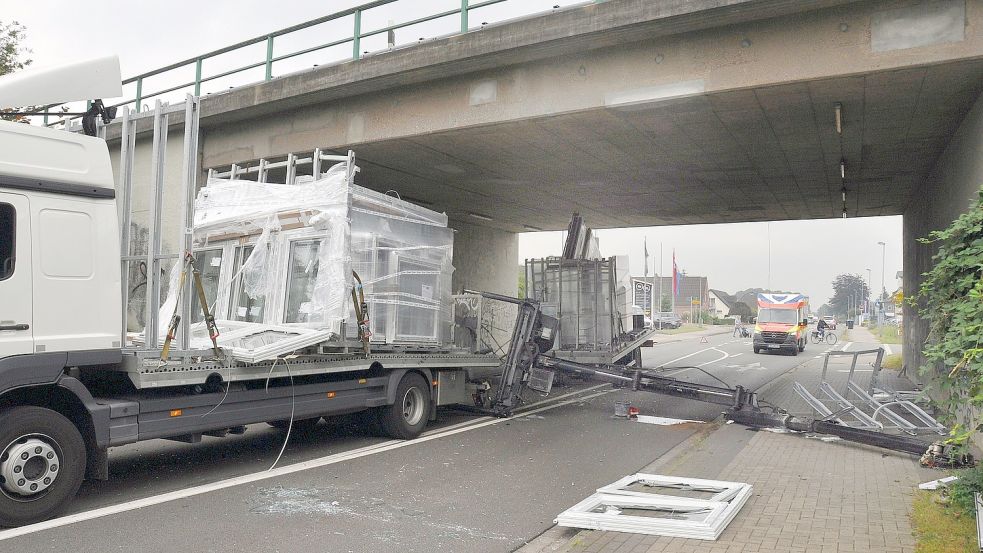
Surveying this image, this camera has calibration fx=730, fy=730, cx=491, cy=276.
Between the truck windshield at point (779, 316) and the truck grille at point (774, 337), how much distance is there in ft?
2.92

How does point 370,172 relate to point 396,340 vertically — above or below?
above

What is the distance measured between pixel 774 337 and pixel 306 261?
95.9ft

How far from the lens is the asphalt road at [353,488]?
18.2 feet

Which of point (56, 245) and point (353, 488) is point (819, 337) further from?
point (56, 245)

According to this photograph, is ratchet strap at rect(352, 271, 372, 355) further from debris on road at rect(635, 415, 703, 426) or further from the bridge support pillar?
the bridge support pillar

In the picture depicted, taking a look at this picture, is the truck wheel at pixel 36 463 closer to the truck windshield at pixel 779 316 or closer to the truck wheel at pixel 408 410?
the truck wheel at pixel 408 410

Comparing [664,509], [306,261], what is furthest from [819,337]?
[664,509]

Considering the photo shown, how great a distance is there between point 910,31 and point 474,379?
7606 millimetres

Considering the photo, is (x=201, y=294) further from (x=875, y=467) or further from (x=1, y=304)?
(x=875, y=467)

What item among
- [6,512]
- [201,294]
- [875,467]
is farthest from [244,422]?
[875,467]

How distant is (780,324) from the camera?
112 feet

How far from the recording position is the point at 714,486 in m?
6.93

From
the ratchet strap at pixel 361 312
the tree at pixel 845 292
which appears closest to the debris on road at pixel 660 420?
the ratchet strap at pixel 361 312

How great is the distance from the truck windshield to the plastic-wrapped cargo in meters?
28.0
